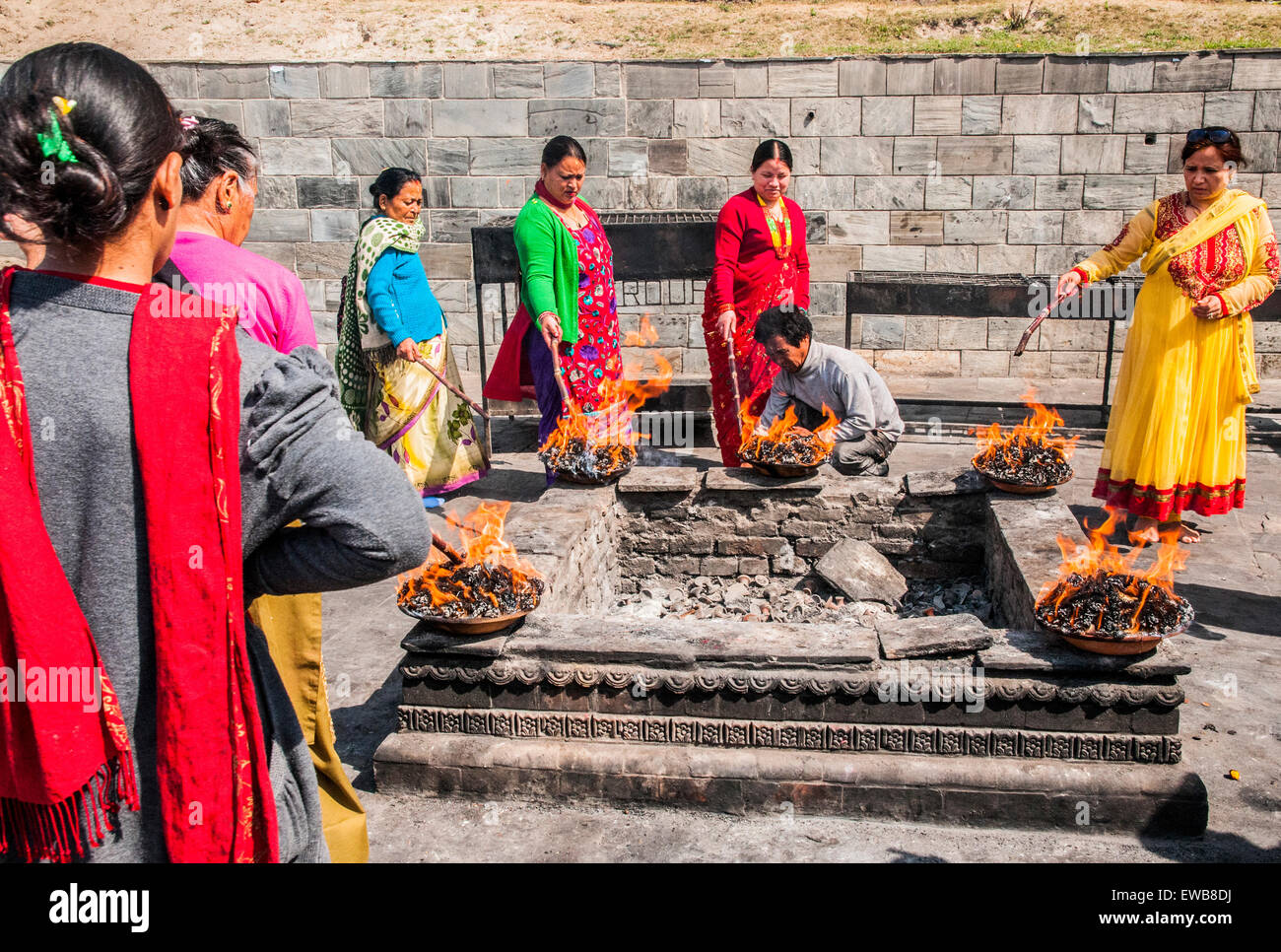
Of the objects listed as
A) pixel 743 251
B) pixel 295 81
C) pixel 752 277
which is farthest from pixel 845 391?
pixel 295 81

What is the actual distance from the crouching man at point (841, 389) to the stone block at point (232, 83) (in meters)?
6.82

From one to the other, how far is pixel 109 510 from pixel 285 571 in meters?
0.24

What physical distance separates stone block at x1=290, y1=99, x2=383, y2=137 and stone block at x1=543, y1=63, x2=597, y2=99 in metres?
1.64

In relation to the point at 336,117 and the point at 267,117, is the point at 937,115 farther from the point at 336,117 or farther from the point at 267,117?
the point at 267,117

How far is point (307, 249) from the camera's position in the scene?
10.7 m

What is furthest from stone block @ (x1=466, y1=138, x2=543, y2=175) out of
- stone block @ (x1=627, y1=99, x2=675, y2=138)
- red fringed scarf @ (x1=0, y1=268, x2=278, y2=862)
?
red fringed scarf @ (x1=0, y1=268, x2=278, y2=862)

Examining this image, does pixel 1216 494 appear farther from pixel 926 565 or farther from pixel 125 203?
pixel 125 203

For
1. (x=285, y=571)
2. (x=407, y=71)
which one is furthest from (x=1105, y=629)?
(x=407, y=71)

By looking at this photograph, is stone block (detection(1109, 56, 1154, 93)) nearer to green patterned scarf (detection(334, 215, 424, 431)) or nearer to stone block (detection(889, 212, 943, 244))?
stone block (detection(889, 212, 943, 244))

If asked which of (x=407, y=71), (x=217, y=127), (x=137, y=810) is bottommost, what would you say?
(x=137, y=810)

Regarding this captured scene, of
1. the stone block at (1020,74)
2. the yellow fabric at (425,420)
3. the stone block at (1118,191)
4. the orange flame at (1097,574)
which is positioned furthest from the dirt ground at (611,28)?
the orange flame at (1097,574)

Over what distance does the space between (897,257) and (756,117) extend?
1.86 metres

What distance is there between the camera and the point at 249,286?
2463mm

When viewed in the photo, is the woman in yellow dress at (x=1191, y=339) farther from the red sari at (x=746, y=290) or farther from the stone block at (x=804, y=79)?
the stone block at (x=804, y=79)
